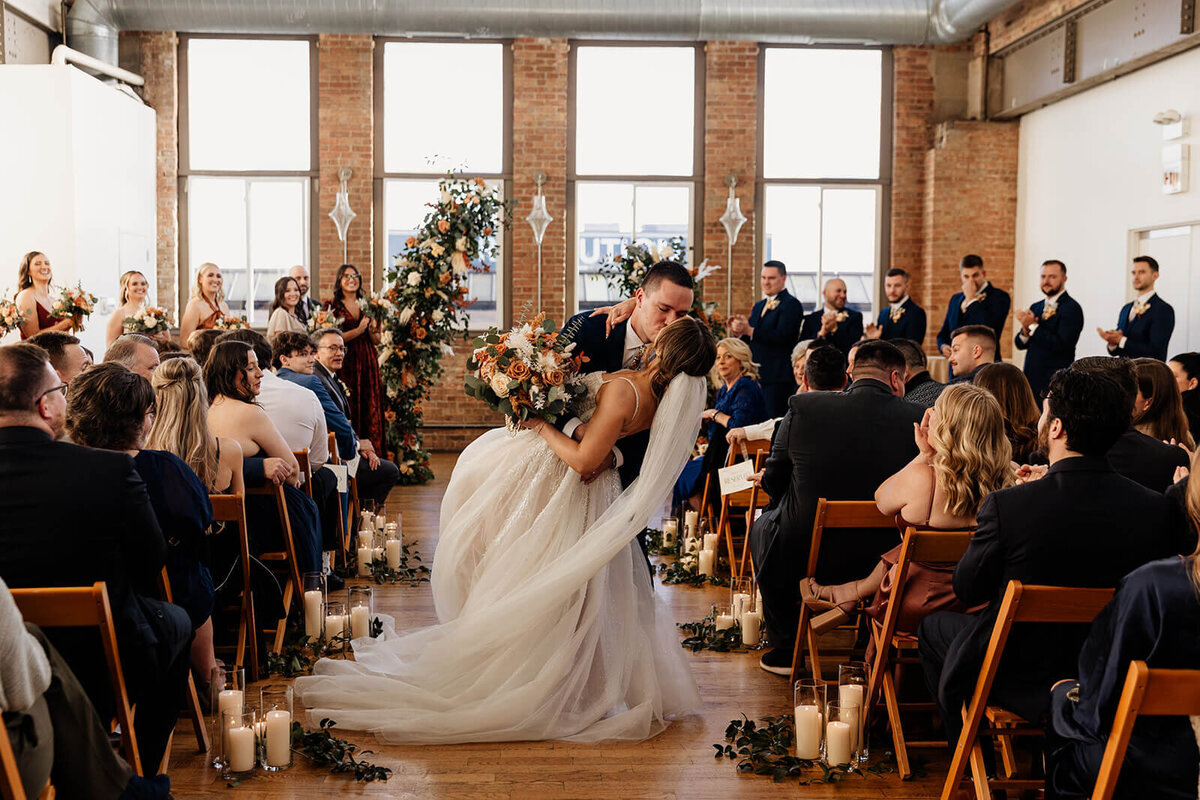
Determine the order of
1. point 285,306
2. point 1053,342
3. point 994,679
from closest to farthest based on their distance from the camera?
1. point 994,679
2. point 1053,342
3. point 285,306

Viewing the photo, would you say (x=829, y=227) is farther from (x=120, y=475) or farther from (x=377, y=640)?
(x=120, y=475)

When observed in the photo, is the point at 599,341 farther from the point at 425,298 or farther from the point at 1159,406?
the point at 425,298

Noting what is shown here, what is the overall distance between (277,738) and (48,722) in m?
1.35

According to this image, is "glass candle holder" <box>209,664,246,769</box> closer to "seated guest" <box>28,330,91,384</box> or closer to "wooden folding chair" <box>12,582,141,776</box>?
"wooden folding chair" <box>12,582,141,776</box>

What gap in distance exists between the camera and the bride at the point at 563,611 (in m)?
4.05

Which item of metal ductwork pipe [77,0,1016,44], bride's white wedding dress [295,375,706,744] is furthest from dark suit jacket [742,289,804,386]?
bride's white wedding dress [295,375,706,744]

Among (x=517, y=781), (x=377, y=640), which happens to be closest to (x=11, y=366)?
(x=517, y=781)

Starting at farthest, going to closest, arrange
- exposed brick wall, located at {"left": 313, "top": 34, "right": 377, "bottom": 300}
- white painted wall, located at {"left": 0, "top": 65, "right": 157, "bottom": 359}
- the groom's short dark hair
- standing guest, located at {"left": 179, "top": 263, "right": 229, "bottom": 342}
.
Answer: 1. exposed brick wall, located at {"left": 313, "top": 34, "right": 377, "bottom": 300}
2. white painted wall, located at {"left": 0, "top": 65, "right": 157, "bottom": 359}
3. standing guest, located at {"left": 179, "top": 263, "right": 229, "bottom": 342}
4. the groom's short dark hair

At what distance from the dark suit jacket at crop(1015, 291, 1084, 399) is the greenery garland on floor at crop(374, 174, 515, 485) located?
14.5 ft

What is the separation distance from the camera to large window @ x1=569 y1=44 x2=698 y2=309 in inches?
511

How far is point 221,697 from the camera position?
3.60 m

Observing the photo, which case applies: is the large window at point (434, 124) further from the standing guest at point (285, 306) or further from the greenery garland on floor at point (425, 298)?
the standing guest at point (285, 306)

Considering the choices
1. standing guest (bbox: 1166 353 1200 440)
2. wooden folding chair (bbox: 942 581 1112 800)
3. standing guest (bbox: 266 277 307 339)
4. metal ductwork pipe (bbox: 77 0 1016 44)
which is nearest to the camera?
wooden folding chair (bbox: 942 581 1112 800)

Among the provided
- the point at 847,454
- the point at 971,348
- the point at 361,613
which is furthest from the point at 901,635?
the point at 971,348
